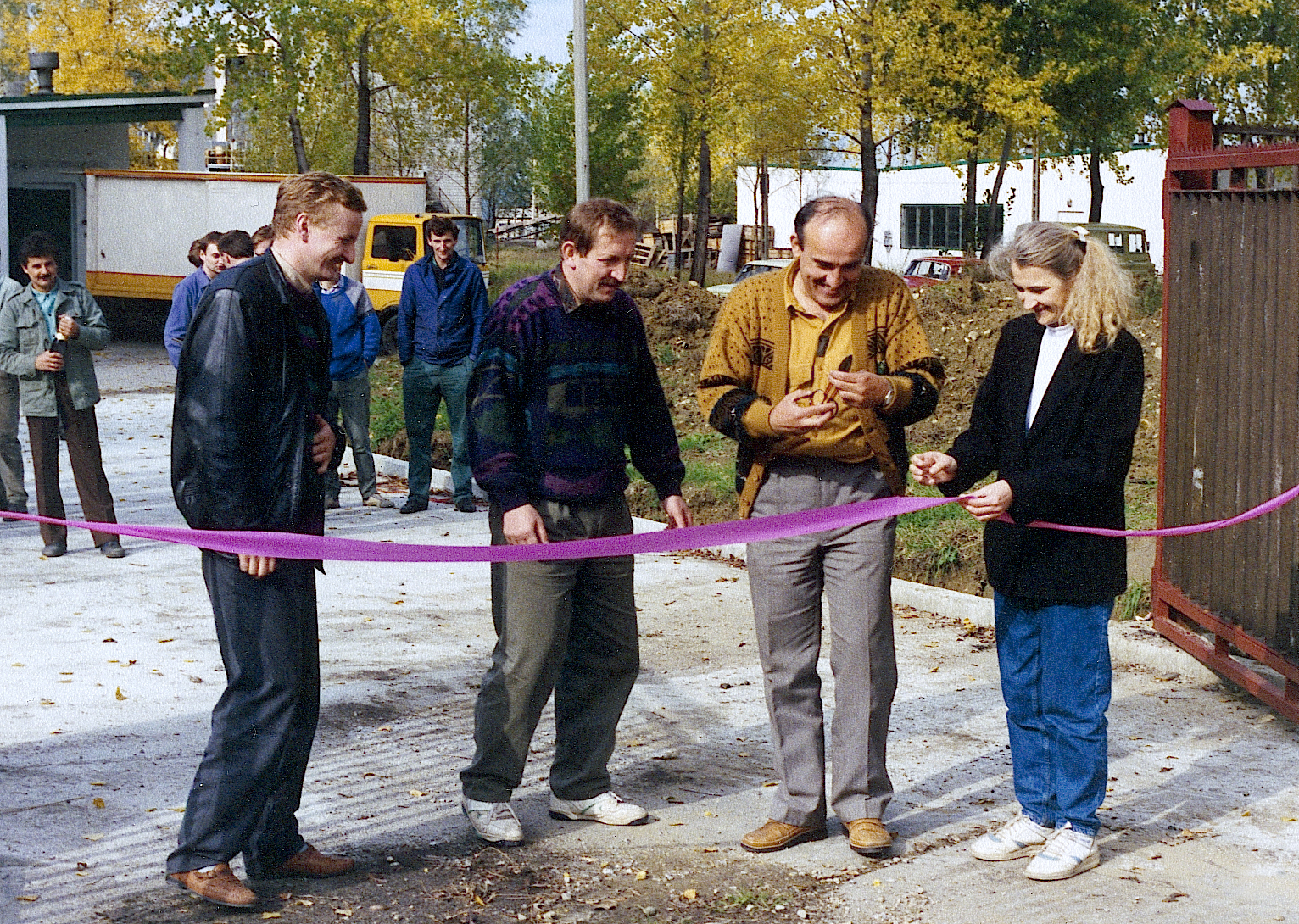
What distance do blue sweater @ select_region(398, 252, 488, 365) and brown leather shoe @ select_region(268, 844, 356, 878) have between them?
632 cm

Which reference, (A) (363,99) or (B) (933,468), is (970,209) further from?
(B) (933,468)

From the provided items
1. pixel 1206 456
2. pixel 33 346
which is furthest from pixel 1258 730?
pixel 33 346

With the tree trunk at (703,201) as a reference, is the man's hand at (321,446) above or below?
below

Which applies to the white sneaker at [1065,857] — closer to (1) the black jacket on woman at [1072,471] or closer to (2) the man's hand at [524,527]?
(1) the black jacket on woman at [1072,471]

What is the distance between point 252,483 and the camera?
4168 mm

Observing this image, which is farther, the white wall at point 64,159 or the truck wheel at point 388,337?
the white wall at point 64,159

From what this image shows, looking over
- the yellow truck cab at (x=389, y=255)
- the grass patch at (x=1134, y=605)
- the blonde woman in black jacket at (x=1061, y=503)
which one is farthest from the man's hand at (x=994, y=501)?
the yellow truck cab at (x=389, y=255)

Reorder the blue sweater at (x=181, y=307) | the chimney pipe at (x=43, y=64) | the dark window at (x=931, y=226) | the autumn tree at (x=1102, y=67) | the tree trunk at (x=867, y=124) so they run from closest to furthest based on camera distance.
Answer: the blue sweater at (x=181, y=307), the tree trunk at (x=867, y=124), the autumn tree at (x=1102, y=67), the chimney pipe at (x=43, y=64), the dark window at (x=931, y=226)

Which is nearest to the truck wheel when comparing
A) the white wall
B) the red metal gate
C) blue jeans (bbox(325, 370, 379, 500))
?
the white wall

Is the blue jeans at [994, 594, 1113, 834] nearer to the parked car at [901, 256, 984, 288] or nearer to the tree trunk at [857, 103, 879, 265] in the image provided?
the parked car at [901, 256, 984, 288]

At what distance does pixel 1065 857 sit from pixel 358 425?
296 inches

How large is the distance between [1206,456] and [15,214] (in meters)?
30.7

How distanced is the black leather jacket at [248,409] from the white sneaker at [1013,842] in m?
2.25

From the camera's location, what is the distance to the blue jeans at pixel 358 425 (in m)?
10.9
